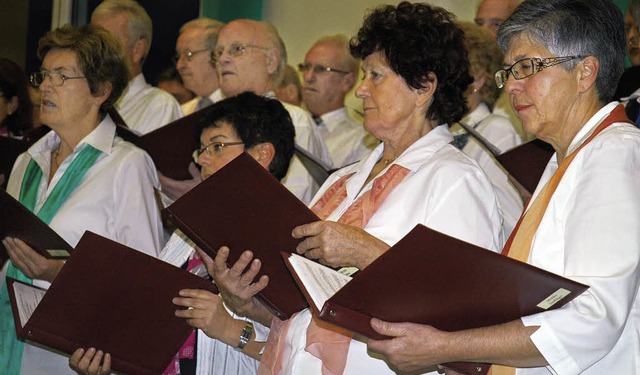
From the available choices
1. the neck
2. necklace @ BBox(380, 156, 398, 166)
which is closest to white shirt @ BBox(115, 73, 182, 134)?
necklace @ BBox(380, 156, 398, 166)

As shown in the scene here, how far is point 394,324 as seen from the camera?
2.34 meters

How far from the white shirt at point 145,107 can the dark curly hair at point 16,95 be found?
1.53 feet

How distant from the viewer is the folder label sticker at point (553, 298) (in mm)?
2179

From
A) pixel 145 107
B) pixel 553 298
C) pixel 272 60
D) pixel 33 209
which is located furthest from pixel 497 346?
pixel 145 107

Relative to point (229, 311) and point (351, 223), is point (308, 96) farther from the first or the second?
point (351, 223)

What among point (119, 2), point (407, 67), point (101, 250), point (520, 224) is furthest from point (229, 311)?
point (119, 2)

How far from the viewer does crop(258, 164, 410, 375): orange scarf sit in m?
2.78

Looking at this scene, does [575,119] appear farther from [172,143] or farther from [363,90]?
[172,143]

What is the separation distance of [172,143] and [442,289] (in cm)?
221

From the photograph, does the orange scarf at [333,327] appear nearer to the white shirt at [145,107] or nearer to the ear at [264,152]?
the ear at [264,152]

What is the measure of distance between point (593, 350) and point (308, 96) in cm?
413

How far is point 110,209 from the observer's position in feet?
13.0

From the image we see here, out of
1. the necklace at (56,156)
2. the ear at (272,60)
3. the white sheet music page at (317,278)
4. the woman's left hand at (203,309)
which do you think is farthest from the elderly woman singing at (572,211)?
the ear at (272,60)

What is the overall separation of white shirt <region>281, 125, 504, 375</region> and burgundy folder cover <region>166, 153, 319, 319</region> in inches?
8.7
